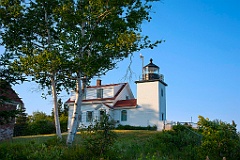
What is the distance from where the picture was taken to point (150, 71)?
106 ft

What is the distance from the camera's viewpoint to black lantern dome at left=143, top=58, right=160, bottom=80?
31.9 m

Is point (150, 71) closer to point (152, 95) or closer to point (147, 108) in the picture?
point (152, 95)

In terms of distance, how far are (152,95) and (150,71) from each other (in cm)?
278

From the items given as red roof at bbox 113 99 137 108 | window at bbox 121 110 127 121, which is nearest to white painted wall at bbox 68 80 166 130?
window at bbox 121 110 127 121

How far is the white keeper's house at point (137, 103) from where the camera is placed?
101 feet

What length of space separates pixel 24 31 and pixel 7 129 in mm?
8737

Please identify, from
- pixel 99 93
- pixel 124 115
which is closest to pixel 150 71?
pixel 124 115

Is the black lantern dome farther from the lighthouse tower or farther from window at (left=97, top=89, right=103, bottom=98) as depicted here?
window at (left=97, top=89, right=103, bottom=98)

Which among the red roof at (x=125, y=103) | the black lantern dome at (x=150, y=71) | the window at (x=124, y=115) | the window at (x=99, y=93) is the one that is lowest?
the window at (x=124, y=115)

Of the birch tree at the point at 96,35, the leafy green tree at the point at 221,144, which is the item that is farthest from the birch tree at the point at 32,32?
the leafy green tree at the point at 221,144

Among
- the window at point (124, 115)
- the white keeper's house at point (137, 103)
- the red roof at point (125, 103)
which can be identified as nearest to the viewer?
the white keeper's house at point (137, 103)

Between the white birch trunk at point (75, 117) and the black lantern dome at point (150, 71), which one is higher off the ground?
the black lantern dome at point (150, 71)

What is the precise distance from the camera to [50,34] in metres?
16.2

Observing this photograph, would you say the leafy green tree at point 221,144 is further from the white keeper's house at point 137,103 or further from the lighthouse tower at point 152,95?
the lighthouse tower at point 152,95
